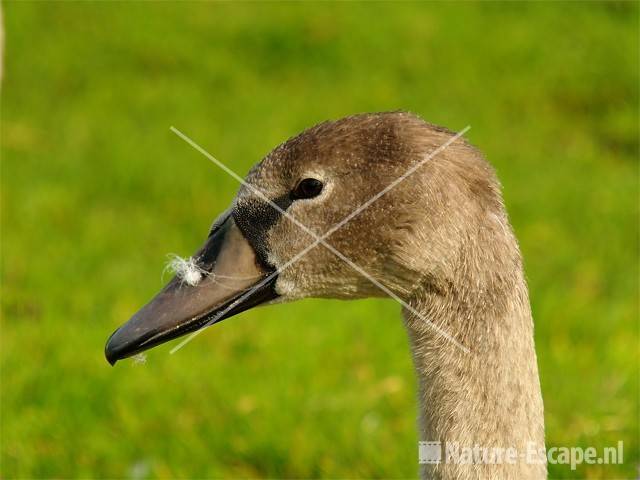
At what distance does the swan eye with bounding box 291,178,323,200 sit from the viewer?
2352 millimetres

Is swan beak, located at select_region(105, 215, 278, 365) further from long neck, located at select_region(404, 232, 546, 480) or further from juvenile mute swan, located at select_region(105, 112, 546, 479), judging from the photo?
long neck, located at select_region(404, 232, 546, 480)

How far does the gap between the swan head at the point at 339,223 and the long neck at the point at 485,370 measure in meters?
0.09

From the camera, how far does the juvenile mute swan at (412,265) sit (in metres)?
2.30

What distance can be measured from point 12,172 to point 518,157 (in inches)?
170

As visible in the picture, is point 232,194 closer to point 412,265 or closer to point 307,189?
point 307,189

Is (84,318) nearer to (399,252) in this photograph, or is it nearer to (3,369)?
(3,369)

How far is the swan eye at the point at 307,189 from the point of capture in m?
2.35

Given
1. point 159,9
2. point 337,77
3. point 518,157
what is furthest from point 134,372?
point 159,9

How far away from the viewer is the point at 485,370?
237 cm

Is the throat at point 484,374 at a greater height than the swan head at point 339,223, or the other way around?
the swan head at point 339,223

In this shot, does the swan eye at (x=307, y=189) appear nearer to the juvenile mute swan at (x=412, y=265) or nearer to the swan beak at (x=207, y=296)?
the juvenile mute swan at (x=412, y=265)

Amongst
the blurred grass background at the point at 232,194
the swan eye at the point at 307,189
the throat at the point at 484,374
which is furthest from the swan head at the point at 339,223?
the blurred grass background at the point at 232,194

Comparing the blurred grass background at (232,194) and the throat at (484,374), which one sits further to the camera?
the blurred grass background at (232,194)

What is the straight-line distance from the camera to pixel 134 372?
4.48 metres
